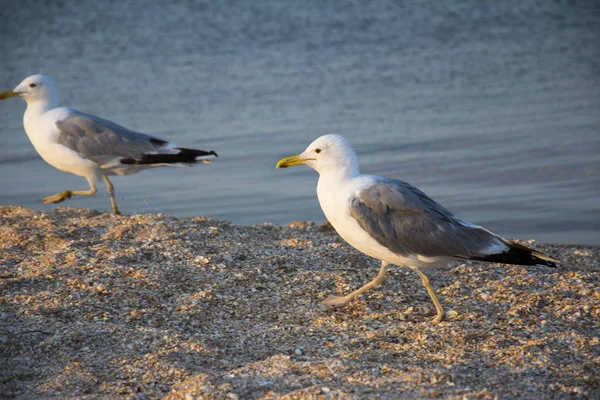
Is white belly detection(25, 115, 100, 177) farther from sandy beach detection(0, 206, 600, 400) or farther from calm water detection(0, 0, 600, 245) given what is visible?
sandy beach detection(0, 206, 600, 400)

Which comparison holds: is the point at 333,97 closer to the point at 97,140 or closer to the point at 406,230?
the point at 97,140

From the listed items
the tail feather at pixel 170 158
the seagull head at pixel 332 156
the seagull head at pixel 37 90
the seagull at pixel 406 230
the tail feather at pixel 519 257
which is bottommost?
the tail feather at pixel 519 257

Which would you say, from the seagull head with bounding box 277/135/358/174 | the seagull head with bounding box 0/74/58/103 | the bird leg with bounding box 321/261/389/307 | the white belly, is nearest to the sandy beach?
the bird leg with bounding box 321/261/389/307

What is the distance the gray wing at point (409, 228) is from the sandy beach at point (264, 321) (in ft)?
1.53

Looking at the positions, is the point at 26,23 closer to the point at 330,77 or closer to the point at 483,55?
the point at 330,77

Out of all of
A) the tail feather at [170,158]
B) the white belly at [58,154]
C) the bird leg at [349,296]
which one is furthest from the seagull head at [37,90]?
the bird leg at [349,296]

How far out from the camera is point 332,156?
19.2ft

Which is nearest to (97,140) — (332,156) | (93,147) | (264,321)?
(93,147)

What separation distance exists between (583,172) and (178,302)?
629cm

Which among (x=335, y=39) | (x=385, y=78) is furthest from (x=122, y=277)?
(x=335, y=39)

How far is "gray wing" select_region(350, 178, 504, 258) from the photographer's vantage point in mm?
5547

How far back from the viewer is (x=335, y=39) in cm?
2006

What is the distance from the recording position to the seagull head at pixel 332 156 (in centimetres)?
584

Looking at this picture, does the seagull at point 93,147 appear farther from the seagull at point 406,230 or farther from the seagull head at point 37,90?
the seagull at point 406,230
